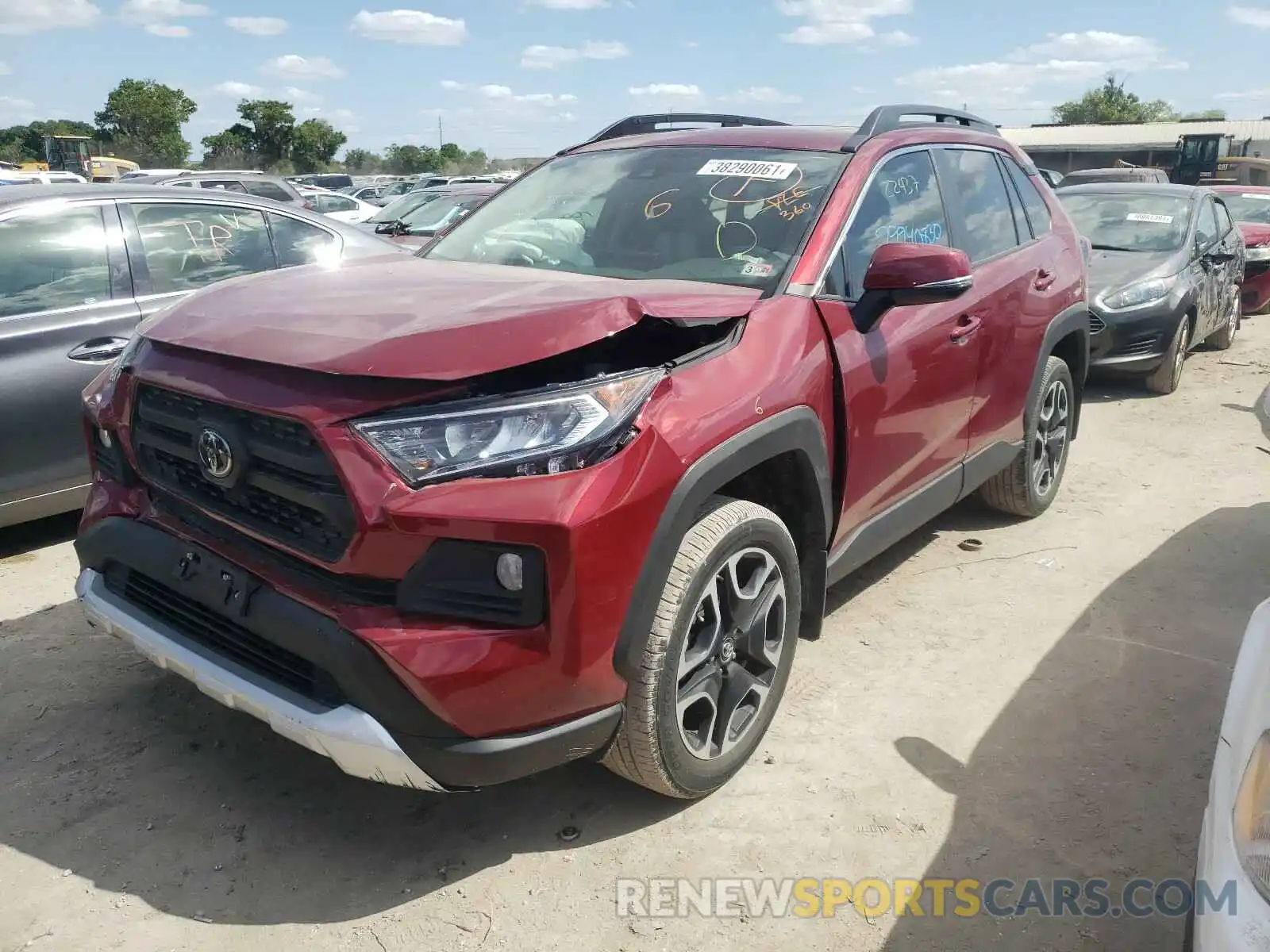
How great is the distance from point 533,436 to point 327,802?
4.31 feet

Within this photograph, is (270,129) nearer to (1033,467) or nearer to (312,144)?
(312,144)

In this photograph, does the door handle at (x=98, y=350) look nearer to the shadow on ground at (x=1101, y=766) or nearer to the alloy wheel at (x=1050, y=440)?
the shadow on ground at (x=1101, y=766)

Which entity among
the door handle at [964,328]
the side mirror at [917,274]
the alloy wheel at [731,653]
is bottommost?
the alloy wheel at [731,653]

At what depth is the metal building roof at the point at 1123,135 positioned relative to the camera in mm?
49125

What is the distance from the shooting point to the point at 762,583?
2734 mm

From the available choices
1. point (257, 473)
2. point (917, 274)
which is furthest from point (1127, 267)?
point (257, 473)

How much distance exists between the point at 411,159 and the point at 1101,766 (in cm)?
7559

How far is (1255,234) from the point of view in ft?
37.5

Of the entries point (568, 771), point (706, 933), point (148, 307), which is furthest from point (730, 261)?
point (148, 307)

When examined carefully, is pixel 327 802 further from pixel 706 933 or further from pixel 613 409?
pixel 613 409

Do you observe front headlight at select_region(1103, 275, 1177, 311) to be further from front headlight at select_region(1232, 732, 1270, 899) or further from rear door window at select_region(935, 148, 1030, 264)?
front headlight at select_region(1232, 732, 1270, 899)

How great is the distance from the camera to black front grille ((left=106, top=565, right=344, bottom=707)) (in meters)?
2.20

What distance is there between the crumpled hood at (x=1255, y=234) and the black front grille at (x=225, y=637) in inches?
474

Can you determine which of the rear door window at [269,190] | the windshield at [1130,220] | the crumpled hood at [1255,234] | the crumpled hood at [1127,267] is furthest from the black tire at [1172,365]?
the rear door window at [269,190]
